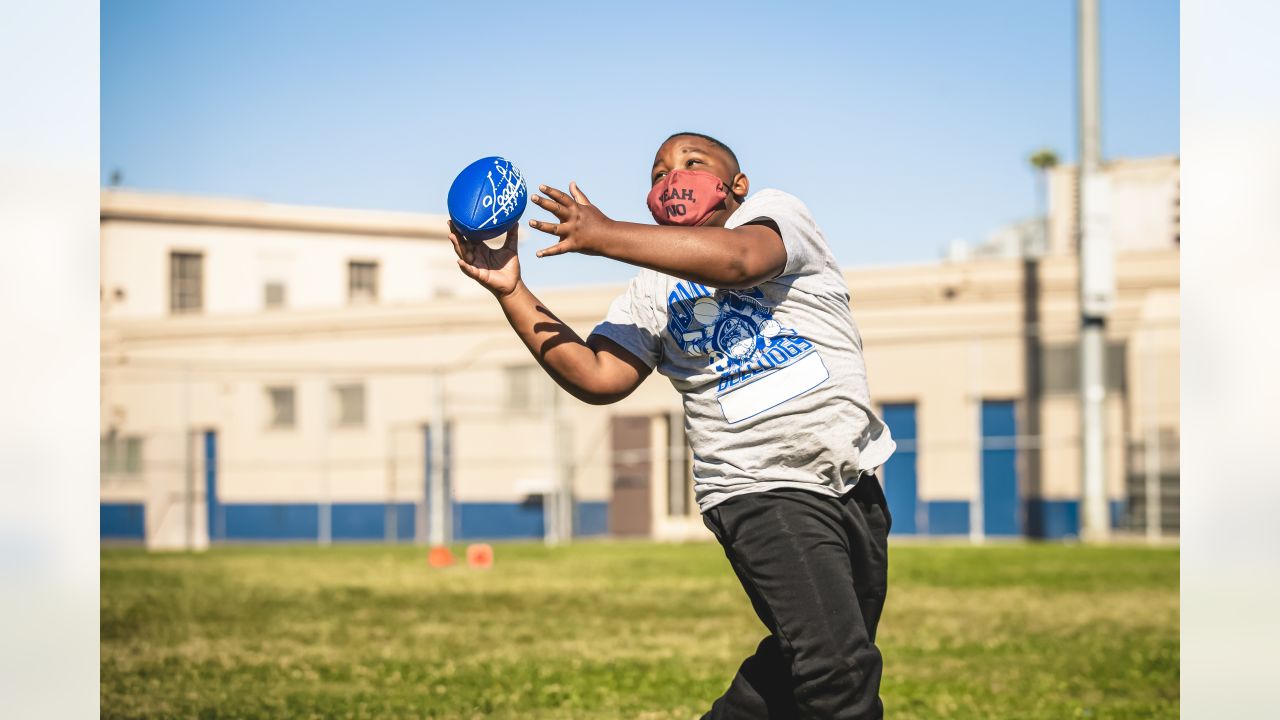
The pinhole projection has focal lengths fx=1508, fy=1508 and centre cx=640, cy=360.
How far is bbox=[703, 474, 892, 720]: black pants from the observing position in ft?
11.5

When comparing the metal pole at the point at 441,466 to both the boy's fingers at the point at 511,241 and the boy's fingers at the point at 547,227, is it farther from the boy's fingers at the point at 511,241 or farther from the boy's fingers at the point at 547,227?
the boy's fingers at the point at 547,227

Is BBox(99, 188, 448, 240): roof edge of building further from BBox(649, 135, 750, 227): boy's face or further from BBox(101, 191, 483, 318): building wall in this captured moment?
BBox(649, 135, 750, 227): boy's face

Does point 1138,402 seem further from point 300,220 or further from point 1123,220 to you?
point 300,220

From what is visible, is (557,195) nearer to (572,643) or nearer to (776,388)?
(776,388)

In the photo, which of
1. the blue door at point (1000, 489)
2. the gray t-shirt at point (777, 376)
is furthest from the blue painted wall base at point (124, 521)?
the gray t-shirt at point (777, 376)

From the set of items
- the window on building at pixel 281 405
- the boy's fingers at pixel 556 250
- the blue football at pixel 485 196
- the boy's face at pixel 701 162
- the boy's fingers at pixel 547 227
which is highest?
the boy's face at pixel 701 162

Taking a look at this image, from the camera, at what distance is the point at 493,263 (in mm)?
3754

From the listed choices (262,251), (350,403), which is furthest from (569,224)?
(262,251)

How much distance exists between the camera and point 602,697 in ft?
20.8

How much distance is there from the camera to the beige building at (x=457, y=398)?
2811cm

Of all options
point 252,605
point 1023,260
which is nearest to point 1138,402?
point 1023,260

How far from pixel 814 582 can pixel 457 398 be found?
30160 mm

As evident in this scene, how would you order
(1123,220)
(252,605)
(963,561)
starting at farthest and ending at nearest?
1. (1123,220)
2. (963,561)
3. (252,605)
